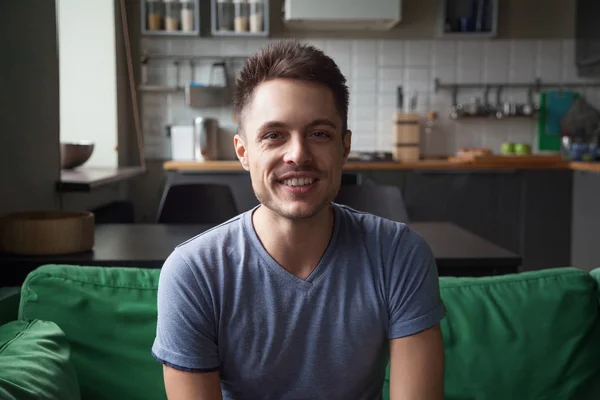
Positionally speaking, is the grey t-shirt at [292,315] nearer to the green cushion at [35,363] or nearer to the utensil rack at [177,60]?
the green cushion at [35,363]

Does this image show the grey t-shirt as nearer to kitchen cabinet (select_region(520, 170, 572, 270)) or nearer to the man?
the man

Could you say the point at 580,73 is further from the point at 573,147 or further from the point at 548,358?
the point at 548,358

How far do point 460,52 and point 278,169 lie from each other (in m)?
4.52

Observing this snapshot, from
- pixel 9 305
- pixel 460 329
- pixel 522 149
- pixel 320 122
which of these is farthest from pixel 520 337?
pixel 522 149

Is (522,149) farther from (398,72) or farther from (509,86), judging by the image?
(398,72)

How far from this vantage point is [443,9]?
504 centimetres

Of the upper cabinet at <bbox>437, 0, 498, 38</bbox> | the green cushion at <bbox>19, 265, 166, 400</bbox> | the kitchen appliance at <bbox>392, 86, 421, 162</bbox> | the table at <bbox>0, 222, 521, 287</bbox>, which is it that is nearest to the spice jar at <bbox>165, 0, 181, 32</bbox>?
the kitchen appliance at <bbox>392, 86, 421, 162</bbox>

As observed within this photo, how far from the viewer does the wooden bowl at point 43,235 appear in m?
1.86

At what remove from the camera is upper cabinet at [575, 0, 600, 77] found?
191 inches

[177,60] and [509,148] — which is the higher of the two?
[177,60]

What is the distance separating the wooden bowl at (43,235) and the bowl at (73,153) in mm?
1684

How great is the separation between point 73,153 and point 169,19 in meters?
1.75

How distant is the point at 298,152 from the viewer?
1.11 metres

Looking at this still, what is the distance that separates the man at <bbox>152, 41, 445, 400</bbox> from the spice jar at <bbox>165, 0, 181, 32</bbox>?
13.1ft
